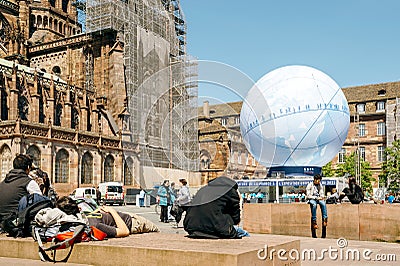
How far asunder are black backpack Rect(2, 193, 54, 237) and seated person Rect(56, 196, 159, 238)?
0.27 meters

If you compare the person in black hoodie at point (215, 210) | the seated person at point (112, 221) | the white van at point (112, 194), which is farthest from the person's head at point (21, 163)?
the white van at point (112, 194)

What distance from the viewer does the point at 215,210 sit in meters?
5.42

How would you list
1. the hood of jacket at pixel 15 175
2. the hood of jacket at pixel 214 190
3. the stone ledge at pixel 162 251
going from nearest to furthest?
the stone ledge at pixel 162 251, the hood of jacket at pixel 214 190, the hood of jacket at pixel 15 175

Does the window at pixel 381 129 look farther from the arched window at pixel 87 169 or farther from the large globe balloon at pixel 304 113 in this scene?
the large globe balloon at pixel 304 113

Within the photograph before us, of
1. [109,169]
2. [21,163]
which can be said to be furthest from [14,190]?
[109,169]

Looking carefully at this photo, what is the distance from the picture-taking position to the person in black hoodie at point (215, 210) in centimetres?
526

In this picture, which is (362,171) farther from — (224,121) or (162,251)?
(162,251)

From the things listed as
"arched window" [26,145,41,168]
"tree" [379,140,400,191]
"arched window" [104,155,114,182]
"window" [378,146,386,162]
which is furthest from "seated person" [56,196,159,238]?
"window" [378,146,386,162]

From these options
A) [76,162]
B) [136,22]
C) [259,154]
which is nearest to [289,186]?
[259,154]

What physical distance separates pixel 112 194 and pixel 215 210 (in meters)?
34.4

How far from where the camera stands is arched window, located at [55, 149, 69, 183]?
40.8 m

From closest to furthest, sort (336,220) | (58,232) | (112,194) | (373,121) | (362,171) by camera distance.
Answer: (58,232)
(336,220)
(112,194)
(362,171)
(373,121)

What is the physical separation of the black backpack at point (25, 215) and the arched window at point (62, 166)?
35.5 m

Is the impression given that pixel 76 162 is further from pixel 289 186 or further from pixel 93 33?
pixel 289 186
